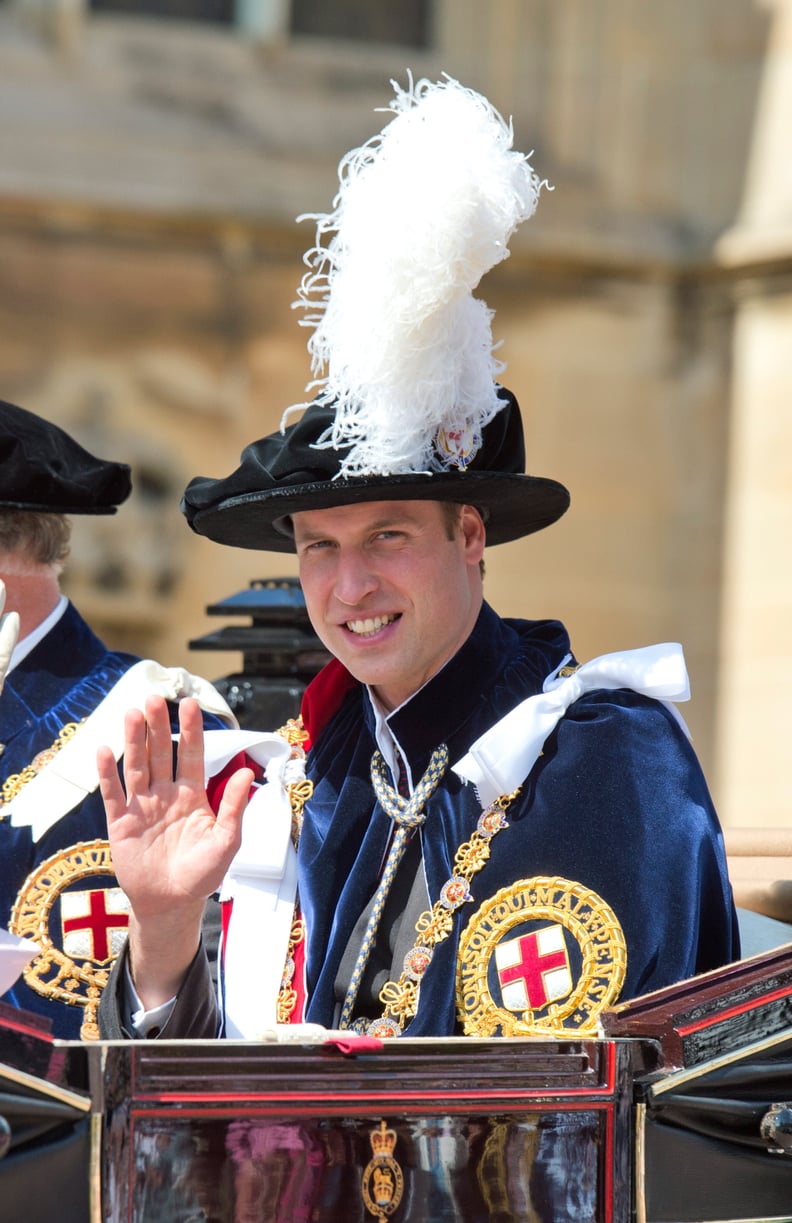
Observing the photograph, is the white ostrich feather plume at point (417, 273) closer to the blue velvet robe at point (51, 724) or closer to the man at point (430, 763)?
the man at point (430, 763)

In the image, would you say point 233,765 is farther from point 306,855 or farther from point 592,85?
point 592,85

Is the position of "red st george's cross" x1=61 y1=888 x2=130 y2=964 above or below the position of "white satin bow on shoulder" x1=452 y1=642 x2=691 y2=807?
→ below

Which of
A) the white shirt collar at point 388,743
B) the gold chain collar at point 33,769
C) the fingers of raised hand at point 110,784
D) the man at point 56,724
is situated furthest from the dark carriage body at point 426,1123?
the gold chain collar at point 33,769

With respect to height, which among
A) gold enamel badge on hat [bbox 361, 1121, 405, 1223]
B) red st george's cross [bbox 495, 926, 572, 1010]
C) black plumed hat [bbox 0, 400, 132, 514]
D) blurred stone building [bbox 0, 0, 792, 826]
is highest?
blurred stone building [bbox 0, 0, 792, 826]

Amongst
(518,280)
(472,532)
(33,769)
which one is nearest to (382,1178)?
(472,532)

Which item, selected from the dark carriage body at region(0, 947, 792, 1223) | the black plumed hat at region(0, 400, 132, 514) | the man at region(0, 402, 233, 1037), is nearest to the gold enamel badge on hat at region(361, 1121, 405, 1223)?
the dark carriage body at region(0, 947, 792, 1223)

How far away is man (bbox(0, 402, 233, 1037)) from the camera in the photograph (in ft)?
11.3

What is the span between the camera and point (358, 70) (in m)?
7.52

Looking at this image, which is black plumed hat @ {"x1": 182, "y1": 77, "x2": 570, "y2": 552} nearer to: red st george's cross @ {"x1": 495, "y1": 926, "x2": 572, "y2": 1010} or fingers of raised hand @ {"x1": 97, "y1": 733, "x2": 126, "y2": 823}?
fingers of raised hand @ {"x1": 97, "y1": 733, "x2": 126, "y2": 823}

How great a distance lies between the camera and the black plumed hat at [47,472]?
3.71 meters

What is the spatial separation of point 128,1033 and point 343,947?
13.4 inches

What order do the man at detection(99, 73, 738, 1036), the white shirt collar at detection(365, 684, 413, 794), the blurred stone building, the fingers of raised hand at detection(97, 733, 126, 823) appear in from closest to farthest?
1. the fingers of raised hand at detection(97, 733, 126, 823)
2. the man at detection(99, 73, 738, 1036)
3. the white shirt collar at detection(365, 684, 413, 794)
4. the blurred stone building

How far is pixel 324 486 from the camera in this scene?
9.37 feet

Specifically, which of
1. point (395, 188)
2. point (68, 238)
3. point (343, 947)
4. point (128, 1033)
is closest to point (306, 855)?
→ point (343, 947)
